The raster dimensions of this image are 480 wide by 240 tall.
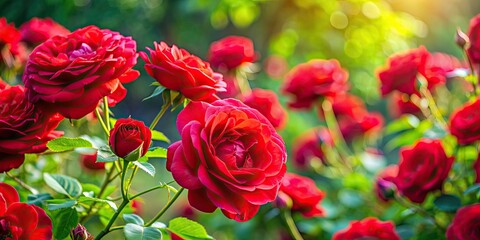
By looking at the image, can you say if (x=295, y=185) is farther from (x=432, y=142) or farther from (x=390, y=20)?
(x=390, y=20)

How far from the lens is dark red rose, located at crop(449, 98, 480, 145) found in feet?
3.39

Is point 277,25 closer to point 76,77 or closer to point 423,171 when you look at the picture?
point 423,171

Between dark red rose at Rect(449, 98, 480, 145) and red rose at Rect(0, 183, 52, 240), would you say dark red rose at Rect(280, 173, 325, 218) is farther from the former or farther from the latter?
red rose at Rect(0, 183, 52, 240)

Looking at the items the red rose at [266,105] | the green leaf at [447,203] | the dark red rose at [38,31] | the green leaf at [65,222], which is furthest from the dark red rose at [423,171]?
the dark red rose at [38,31]

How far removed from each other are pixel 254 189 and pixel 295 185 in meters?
0.49

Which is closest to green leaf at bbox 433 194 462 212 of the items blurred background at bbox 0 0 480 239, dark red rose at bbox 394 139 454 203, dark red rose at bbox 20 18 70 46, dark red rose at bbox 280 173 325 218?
dark red rose at bbox 394 139 454 203

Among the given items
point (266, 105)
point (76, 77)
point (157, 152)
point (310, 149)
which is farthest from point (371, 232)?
point (310, 149)

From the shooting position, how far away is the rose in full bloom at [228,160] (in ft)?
2.11

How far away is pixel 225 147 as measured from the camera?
26.0 inches

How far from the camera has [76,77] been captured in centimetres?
73

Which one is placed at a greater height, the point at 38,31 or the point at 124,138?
the point at 124,138

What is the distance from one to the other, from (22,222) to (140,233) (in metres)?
0.12

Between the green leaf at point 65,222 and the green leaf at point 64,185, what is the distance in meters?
0.05

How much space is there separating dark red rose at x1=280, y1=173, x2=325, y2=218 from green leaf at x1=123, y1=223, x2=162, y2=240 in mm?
412
